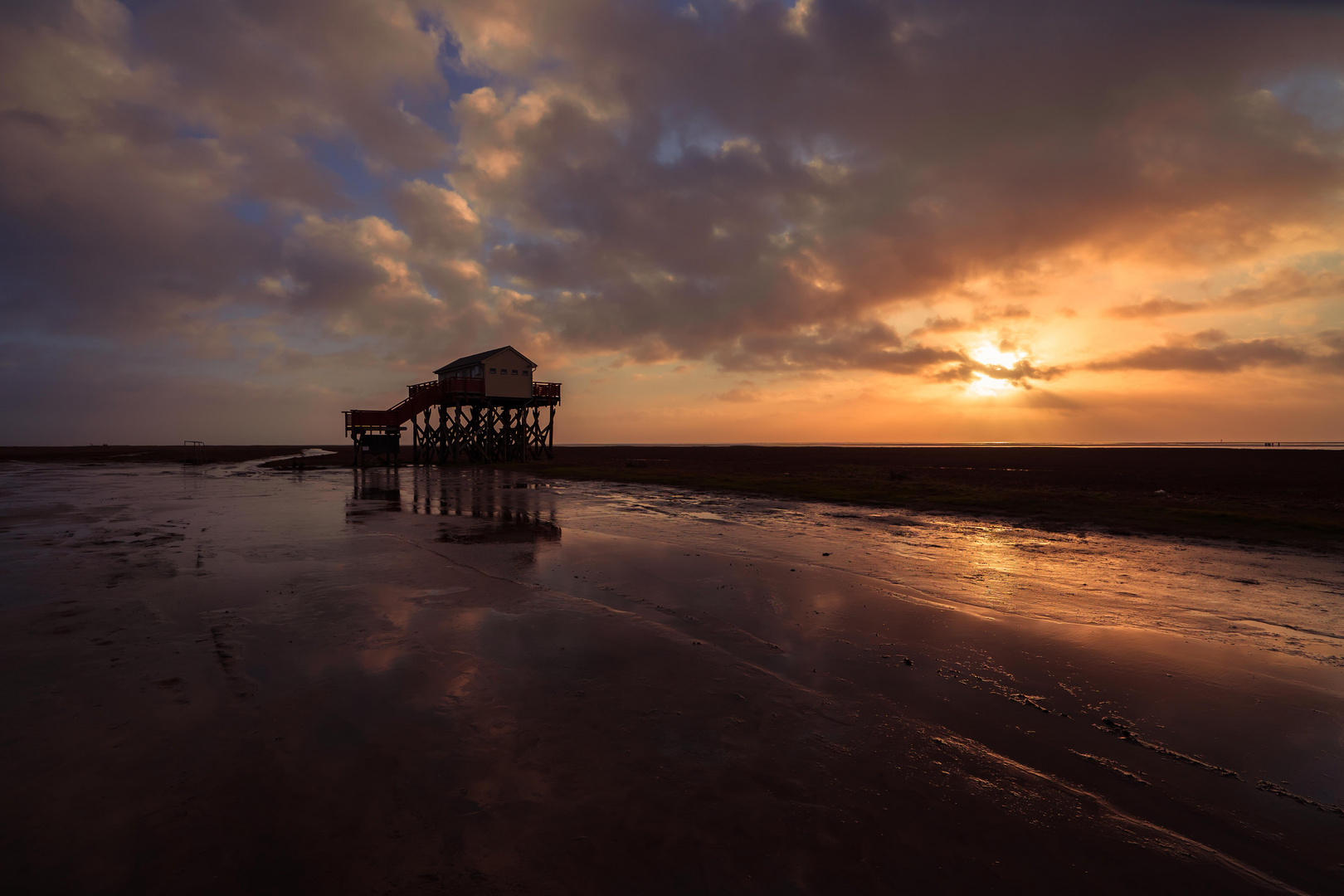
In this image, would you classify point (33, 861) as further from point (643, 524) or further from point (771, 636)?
point (643, 524)

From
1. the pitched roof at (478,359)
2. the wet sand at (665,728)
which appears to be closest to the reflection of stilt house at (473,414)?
the pitched roof at (478,359)

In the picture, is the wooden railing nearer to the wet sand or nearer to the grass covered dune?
the grass covered dune

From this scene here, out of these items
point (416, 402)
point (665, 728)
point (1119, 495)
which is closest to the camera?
point (665, 728)

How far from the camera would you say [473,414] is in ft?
161

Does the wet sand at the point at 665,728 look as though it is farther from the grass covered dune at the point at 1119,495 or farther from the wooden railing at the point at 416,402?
the wooden railing at the point at 416,402

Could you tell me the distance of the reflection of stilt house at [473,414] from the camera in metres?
45.0

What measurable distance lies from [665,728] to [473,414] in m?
47.9

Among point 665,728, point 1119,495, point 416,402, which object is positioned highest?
point 416,402

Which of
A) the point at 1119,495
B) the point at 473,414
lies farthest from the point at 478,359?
the point at 1119,495

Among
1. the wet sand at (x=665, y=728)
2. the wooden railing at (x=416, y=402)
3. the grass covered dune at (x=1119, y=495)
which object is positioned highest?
the wooden railing at (x=416, y=402)

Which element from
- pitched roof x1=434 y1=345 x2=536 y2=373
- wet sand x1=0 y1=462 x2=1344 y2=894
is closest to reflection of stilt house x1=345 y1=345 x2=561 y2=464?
pitched roof x1=434 y1=345 x2=536 y2=373

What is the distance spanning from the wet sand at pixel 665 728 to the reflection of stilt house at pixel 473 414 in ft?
118

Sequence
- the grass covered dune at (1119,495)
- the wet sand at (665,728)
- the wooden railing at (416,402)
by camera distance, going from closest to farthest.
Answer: the wet sand at (665,728)
the grass covered dune at (1119,495)
the wooden railing at (416,402)

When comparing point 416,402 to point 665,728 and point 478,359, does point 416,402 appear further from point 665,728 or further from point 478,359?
point 665,728
